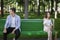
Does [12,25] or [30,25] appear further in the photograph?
[30,25]

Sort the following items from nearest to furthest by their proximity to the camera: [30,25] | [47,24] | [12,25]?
1. [12,25]
2. [47,24]
3. [30,25]

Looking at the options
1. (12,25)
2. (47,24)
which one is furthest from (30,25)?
(12,25)

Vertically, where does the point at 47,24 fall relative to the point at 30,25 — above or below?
above

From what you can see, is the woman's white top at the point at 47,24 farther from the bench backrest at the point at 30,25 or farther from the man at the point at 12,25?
the man at the point at 12,25

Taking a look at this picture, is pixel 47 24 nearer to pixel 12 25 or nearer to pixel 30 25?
pixel 30 25

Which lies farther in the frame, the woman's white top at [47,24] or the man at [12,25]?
the woman's white top at [47,24]

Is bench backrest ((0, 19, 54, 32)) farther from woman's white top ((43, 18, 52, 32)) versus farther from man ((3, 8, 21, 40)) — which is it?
man ((3, 8, 21, 40))

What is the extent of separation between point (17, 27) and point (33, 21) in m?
1.89

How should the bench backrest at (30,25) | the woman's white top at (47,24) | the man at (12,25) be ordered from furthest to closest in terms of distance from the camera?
1. the bench backrest at (30,25)
2. the woman's white top at (47,24)
3. the man at (12,25)

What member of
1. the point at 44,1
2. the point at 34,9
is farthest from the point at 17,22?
the point at 34,9

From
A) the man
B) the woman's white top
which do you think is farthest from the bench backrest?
the man

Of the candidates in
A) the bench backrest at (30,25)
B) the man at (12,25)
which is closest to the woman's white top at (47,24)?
the bench backrest at (30,25)

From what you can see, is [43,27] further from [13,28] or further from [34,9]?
[34,9]

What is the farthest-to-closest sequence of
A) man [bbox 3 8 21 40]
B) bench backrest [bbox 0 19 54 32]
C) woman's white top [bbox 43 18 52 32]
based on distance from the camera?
bench backrest [bbox 0 19 54 32] → woman's white top [bbox 43 18 52 32] → man [bbox 3 8 21 40]
